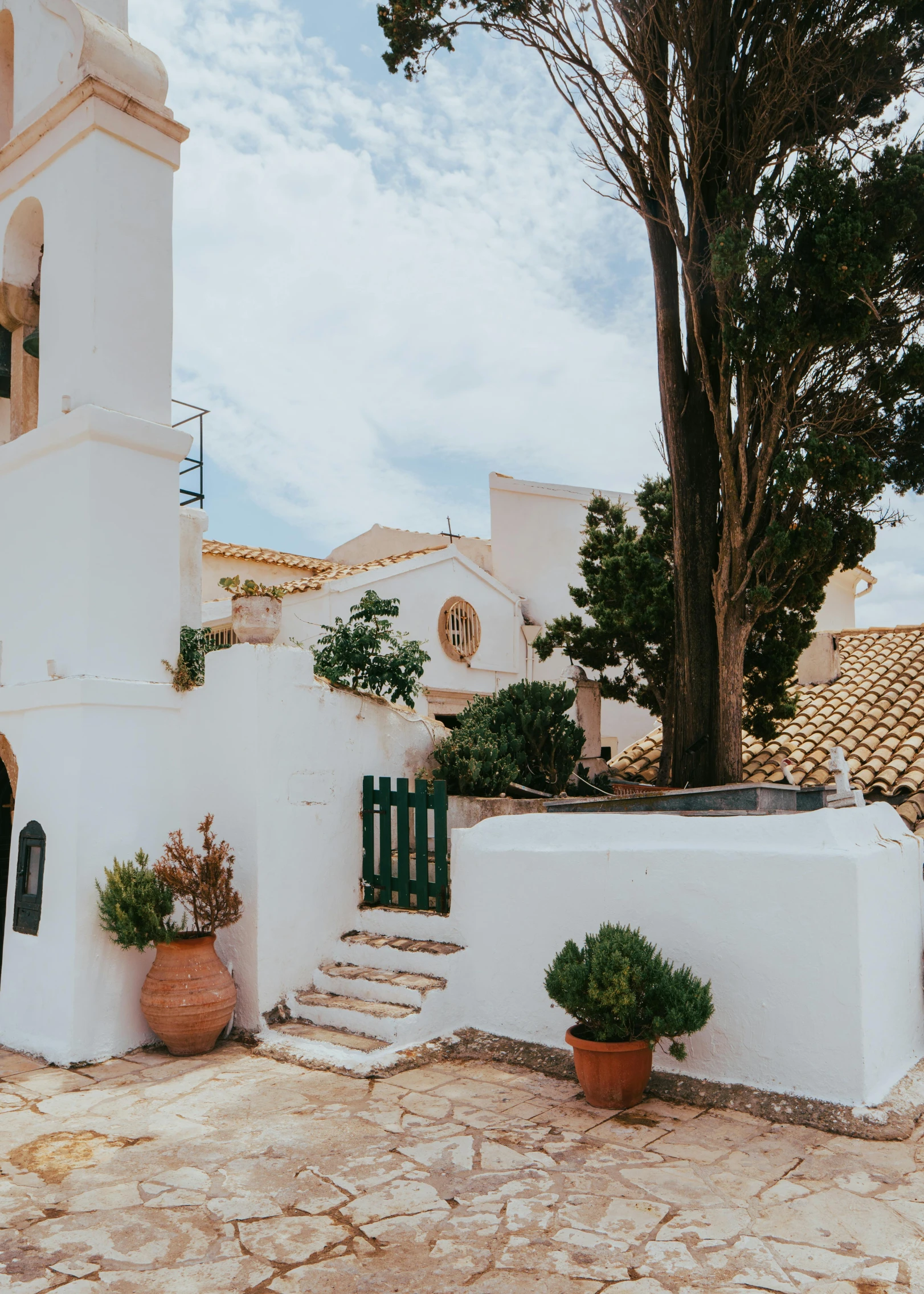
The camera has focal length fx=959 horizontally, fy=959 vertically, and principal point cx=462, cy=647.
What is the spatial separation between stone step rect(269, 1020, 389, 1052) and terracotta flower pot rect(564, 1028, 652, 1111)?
61.7 inches

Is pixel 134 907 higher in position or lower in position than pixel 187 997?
higher

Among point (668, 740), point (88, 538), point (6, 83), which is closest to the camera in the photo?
point (88, 538)

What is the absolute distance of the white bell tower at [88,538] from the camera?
21.5 feet

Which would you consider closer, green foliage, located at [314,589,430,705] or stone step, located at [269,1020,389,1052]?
stone step, located at [269,1020,389,1052]

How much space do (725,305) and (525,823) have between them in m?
5.18

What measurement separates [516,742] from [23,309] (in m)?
5.73

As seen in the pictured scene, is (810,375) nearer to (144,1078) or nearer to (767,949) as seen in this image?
(767,949)

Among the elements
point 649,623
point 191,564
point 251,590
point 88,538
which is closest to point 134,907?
point 251,590

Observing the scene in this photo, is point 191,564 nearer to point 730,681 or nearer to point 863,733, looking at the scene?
point 730,681

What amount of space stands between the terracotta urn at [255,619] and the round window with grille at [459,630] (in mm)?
8951

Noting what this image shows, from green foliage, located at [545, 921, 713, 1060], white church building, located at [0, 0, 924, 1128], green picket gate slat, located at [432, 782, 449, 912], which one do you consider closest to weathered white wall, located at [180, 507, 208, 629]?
white church building, located at [0, 0, 924, 1128]

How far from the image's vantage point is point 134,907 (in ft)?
20.7

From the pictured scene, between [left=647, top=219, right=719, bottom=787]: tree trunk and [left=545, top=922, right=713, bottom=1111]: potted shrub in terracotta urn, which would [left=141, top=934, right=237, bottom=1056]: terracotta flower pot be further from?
[left=647, top=219, right=719, bottom=787]: tree trunk

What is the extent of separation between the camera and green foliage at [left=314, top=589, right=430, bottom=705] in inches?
325
